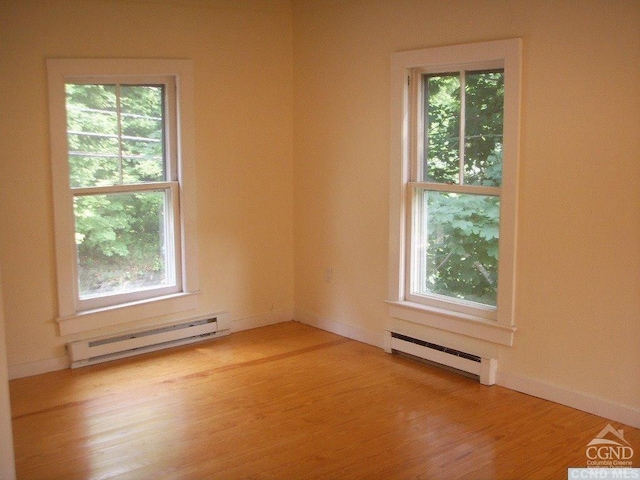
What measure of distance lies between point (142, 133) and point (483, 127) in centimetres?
237

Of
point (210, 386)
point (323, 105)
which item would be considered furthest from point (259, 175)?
point (210, 386)

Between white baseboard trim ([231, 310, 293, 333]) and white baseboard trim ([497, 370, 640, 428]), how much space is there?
211 centimetres

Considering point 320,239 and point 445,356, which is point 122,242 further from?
point 445,356

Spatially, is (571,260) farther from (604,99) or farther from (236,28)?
(236,28)

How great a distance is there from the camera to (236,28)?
5.84m

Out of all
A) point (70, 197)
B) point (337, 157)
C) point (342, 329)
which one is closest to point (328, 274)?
point (342, 329)

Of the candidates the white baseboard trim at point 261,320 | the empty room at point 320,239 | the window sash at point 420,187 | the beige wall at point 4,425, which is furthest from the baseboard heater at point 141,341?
the beige wall at point 4,425

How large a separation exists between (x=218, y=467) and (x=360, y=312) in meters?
2.25

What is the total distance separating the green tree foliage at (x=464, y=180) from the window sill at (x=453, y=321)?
0.50ft

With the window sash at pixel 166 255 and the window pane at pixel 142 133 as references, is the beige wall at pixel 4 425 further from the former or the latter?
the window pane at pixel 142 133

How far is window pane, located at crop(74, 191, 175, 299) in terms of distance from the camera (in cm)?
530

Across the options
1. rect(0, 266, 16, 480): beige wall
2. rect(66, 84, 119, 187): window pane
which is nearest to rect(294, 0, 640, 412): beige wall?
rect(66, 84, 119, 187): window pane

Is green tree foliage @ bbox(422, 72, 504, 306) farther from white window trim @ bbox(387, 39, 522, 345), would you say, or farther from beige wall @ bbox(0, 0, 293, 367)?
beige wall @ bbox(0, 0, 293, 367)

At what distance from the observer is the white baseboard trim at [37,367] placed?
5.06 m
